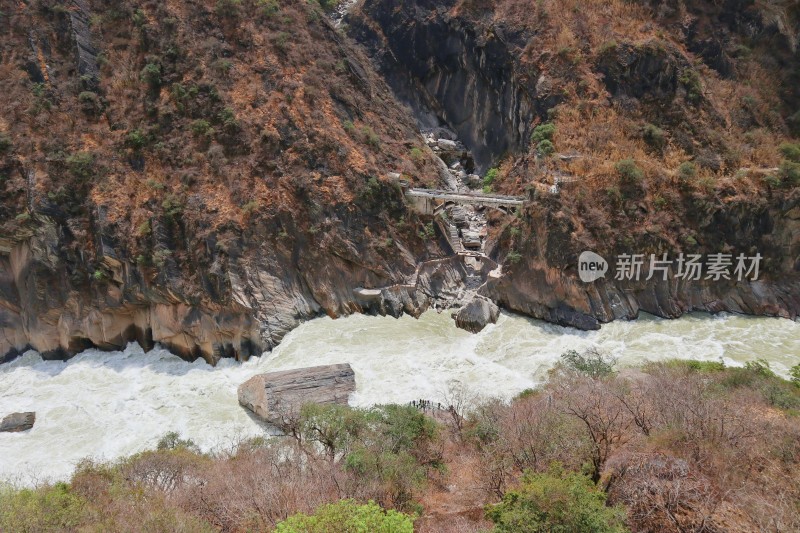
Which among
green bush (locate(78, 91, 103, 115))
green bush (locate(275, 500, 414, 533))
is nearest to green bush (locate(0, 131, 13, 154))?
green bush (locate(78, 91, 103, 115))

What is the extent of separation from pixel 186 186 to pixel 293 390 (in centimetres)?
1283

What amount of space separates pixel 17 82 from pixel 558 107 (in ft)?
97.6

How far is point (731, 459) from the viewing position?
397 inches

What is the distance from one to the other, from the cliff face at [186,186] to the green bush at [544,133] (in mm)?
6659

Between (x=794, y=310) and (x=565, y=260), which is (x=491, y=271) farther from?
(x=794, y=310)

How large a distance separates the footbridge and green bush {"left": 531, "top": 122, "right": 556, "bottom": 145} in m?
4.47

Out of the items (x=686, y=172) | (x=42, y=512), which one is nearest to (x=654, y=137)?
(x=686, y=172)

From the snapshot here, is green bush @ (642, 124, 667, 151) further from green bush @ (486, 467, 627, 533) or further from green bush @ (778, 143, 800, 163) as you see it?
green bush @ (486, 467, 627, 533)

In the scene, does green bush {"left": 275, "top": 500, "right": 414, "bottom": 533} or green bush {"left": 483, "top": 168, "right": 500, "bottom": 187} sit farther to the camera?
green bush {"left": 483, "top": 168, "right": 500, "bottom": 187}

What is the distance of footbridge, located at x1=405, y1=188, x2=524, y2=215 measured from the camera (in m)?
27.1

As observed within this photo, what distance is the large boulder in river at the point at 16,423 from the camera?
18.7 metres

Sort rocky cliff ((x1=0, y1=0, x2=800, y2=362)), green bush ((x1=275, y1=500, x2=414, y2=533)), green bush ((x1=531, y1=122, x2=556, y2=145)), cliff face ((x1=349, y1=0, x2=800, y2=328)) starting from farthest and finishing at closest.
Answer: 1. green bush ((x1=531, y1=122, x2=556, y2=145))
2. cliff face ((x1=349, y1=0, x2=800, y2=328))
3. rocky cliff ((x1=0, y1=0, x2=800, y2=362))
4. green bush ((x1=275, y1=500, x2=414, y2=533))

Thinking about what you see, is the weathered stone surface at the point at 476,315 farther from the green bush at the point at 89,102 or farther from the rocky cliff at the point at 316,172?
the green bush at the point at 89,102

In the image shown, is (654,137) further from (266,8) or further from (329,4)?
(329,4)
